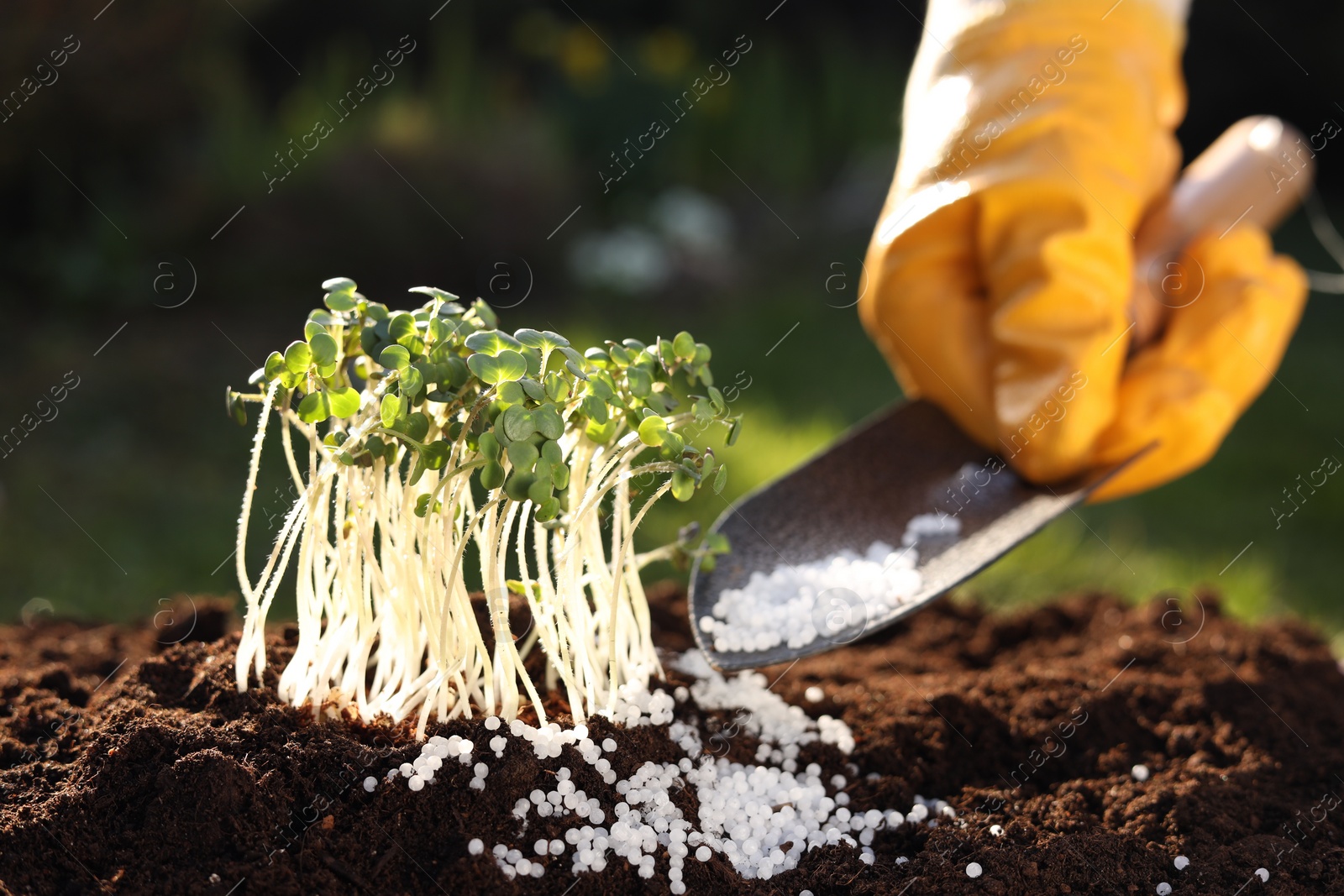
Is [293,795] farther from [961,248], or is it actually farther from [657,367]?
[961,248]

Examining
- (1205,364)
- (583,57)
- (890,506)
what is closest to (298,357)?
(890,506)

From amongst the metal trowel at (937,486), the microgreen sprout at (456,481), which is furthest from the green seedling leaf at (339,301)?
the metal trowel at (937,486)

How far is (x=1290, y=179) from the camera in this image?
166cm

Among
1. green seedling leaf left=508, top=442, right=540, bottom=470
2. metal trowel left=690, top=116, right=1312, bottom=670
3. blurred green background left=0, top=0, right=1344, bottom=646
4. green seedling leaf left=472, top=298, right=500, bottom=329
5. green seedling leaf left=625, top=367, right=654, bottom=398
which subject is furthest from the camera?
blurred green background left=0, top=0, right=1344, bottom=646

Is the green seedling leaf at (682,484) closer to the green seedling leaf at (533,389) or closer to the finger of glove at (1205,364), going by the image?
the green seedling leaf at (533,389)

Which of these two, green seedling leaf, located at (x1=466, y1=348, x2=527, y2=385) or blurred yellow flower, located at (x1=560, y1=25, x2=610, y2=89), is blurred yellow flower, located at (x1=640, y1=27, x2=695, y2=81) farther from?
green seedling leaf, located at (x1=466, y1=348, x2=527, y2=385)

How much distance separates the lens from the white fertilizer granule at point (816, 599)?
133 centimetres

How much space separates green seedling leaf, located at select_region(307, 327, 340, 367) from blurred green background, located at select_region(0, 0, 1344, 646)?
1246 mm

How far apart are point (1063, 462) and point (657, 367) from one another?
2.32 feet

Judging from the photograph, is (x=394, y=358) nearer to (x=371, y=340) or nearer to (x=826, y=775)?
(x=371, y=340)

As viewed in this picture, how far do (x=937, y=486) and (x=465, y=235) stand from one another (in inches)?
105

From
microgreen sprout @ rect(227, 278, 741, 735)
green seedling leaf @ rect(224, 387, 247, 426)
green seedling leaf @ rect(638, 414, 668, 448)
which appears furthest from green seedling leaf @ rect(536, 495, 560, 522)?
green seedling leaf @ rect(224, 387, 247, 426)

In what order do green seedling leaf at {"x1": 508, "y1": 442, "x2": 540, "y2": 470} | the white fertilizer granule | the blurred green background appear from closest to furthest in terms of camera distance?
1. green seedling leaf at {"x1": 508, "y1": 442, "x2": 540, "y2": 470}
2. the white fertilizer granule
3. the blurred green background

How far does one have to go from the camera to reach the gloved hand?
5.03ft
